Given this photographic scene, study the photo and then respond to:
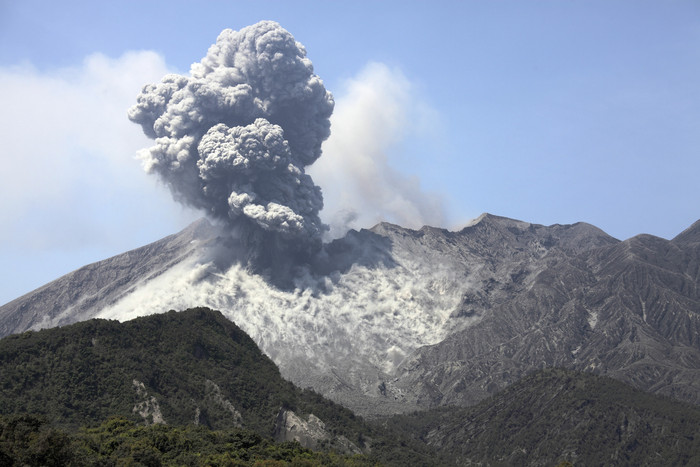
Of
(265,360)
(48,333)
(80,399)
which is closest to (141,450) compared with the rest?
(80,399)

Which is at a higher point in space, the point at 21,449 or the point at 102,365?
the point at 102,365

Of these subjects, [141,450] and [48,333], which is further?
[48,333]

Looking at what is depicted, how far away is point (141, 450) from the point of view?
108062 millimetres

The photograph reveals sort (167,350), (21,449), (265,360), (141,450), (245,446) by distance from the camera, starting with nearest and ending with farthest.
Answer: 1. (21,449)
2. (141,450)
3. (245,446)
4. (167,350)
5. (265,360)

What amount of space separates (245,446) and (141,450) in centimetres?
2100

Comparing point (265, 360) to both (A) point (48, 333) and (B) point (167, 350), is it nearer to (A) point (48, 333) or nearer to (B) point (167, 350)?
(B) point (167, 350)

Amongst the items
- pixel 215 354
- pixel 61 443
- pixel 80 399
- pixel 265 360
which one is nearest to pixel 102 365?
pixel 80 399

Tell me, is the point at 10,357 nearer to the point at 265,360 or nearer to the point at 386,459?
the point at 265,360

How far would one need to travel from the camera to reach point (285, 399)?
532 ft

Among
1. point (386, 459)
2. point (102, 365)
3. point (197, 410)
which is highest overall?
point (102, 365)

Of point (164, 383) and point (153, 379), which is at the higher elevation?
point (153, 379)

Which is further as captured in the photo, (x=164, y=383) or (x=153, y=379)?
(x=164, y=383)

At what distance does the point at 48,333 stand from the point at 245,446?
4402 cm

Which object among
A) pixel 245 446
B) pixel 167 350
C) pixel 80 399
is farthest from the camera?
pixel 167 350
